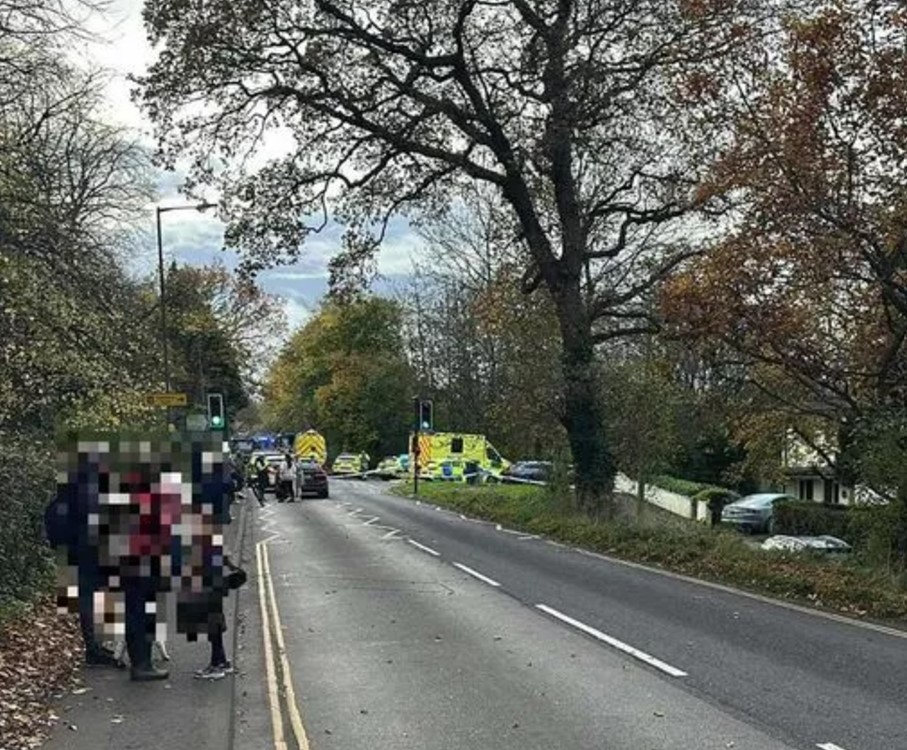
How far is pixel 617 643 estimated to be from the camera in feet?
38.2

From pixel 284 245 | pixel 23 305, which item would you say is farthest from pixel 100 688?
pixel 284 245

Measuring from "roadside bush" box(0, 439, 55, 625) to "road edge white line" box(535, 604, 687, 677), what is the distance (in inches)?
231

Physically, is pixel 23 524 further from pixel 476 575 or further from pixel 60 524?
pixel 476 575

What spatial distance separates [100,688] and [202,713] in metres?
1.17

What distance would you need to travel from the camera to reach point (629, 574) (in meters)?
18.5

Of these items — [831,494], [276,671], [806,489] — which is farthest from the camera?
[806,489]

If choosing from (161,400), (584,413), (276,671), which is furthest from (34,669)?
(584,413)

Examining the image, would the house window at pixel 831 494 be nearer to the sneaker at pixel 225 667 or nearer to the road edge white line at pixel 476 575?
the road edge white line at pixel 476 575

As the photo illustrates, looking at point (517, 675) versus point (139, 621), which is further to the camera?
point (517, 675)

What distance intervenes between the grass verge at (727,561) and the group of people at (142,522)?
28.6 feet

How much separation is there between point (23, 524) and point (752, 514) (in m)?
38.2

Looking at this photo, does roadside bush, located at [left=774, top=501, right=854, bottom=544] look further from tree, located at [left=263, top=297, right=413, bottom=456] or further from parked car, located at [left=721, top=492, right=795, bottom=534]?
tree, located at [left=263, top=297, right=413, bottom=456]

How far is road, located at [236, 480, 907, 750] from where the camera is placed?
803 centimetres

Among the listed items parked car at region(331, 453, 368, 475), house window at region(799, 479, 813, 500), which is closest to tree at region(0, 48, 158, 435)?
house window at region(799, 479, 813, 500)
